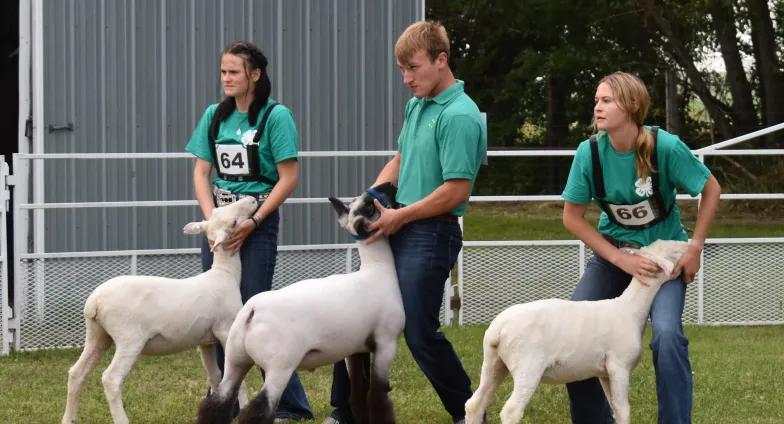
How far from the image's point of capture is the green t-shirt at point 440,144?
17.2 ft

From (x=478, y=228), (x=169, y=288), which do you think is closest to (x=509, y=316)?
(x=169, y=288)

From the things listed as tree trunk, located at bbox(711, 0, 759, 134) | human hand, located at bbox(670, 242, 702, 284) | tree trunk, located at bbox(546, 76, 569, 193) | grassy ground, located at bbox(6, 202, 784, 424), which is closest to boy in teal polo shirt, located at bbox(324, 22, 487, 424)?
human hand, located at bbox(670, 242, 702, 284)

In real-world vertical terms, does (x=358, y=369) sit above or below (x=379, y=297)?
below

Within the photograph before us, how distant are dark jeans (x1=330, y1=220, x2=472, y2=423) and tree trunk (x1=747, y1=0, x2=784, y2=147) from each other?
46.9 ft

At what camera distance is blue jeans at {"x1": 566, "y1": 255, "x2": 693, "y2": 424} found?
4895 mm

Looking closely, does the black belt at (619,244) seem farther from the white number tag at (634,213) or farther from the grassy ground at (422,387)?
the grassy ground at (422,387)

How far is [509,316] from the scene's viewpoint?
192 inches

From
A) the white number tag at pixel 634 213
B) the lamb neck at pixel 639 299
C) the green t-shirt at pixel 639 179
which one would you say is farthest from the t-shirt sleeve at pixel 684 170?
the lamb neck at pixel 639 299

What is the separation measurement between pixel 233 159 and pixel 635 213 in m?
1.92

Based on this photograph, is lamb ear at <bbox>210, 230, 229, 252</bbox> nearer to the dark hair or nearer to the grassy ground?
the dark hair

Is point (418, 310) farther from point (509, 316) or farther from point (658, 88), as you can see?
point (658, 88)

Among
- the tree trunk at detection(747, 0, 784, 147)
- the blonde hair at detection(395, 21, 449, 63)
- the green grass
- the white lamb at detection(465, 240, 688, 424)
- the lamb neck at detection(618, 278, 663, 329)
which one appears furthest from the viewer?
the tree trunk at detection(747, 0, 784, 147)

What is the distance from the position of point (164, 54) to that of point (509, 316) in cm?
546

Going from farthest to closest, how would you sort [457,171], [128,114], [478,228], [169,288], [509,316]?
[478,228] → [128,114] → [169,288] → [457,171] → [509,316]
